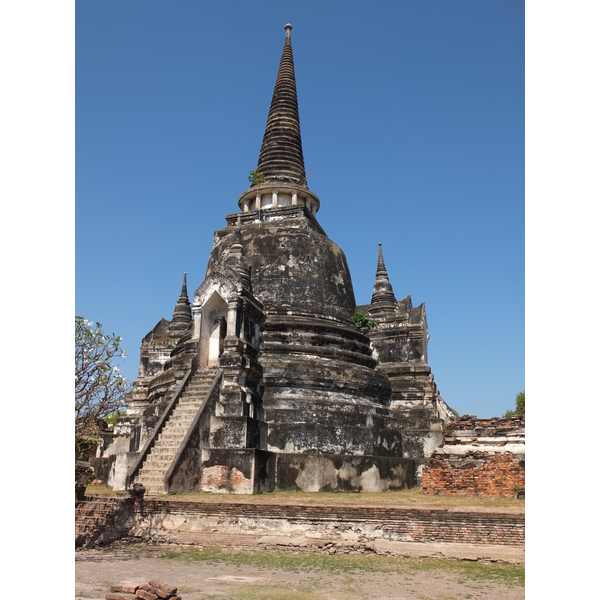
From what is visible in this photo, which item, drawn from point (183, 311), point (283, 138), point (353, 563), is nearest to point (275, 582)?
point (353, 563)

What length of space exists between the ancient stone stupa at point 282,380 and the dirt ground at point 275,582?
4496 mm

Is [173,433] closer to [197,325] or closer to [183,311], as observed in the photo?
[197,325]

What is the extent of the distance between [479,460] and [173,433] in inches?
287

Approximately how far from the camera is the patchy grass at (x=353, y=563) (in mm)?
8578

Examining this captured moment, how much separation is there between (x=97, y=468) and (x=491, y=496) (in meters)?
12.8

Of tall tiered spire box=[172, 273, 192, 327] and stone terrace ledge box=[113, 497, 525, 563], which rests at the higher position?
tall tiered spire box=[172, 273, 192, 327]

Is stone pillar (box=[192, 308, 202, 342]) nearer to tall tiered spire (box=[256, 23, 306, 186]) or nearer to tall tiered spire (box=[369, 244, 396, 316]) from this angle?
tall tiered spire (box=[369, 244, 396, 316])

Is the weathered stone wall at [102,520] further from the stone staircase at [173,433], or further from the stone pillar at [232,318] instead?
the stone pillar at [232,318]

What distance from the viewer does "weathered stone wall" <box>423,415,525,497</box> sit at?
13.9 meters

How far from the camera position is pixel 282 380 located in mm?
16875

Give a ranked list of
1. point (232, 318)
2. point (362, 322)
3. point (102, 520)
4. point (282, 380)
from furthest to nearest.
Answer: point (362, 322)
point (282, 380)
point (232, 318)
point (102, 520)

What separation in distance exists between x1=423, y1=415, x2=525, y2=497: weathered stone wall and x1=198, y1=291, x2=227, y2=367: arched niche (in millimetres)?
6848

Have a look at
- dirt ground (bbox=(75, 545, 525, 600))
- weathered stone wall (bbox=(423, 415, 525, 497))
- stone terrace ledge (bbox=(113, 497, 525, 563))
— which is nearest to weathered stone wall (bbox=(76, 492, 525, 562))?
stone terrace ledge (bbox=(113, 497, 525, 563))

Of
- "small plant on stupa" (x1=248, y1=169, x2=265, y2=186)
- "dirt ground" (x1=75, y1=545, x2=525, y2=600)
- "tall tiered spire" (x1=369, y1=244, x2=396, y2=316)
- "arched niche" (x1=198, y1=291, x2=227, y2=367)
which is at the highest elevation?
"small plant on stupa" (x1=248, y1=169, x2=265, y2=186)
